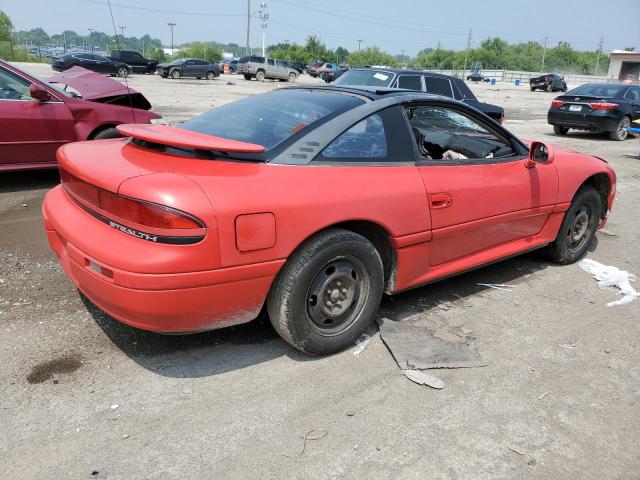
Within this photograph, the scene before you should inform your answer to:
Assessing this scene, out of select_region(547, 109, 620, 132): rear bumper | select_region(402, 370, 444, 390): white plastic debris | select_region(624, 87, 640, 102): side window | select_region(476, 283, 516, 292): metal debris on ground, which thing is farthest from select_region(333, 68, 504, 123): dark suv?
select_region(402, 370, 444, 390): white plastic debris

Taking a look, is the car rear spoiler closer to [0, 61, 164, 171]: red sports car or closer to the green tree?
[0, 61, 164, 171]: red sports car

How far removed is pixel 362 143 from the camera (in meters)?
3.26

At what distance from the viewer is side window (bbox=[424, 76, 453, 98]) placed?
10.2m

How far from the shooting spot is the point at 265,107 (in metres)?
3.60

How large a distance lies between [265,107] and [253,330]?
1467 millimetres

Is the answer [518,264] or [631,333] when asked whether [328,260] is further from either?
[518,264]

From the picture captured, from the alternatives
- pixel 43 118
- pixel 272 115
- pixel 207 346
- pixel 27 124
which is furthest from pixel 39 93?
pixel 207 346

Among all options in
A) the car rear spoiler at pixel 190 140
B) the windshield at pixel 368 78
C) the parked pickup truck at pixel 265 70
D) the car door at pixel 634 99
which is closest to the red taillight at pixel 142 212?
the car rear spoiler at pixel 190 140

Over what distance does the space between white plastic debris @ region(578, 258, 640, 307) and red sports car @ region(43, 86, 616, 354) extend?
3.38 ft

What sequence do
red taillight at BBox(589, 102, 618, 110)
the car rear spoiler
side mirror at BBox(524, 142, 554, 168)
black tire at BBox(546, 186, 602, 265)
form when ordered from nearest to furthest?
the car rear spoiler
side mirror at BBox(524, 142, 554, 168)
black tire at BBox(546, 186, 602, 265)
red taillight at BBox(589, 102, 618, 110)

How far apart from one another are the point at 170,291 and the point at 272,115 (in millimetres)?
1420

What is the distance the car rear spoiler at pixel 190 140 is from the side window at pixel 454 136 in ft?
4.29

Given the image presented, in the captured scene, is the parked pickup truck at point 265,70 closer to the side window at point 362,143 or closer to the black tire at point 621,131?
the black tire at point 621,131

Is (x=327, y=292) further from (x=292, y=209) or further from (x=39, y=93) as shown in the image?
(x=39, y=93)
